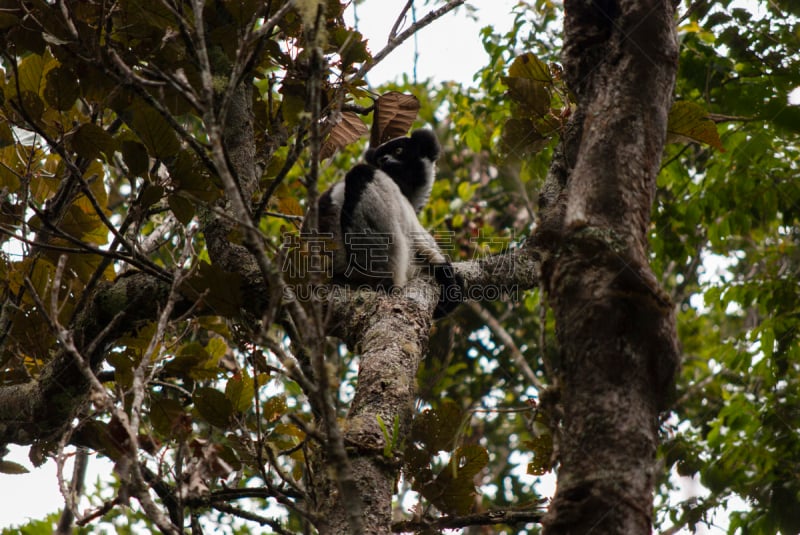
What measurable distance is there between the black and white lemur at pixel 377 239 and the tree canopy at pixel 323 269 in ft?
0.83

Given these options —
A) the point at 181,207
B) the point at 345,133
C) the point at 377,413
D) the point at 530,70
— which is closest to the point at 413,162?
the point at 345,133

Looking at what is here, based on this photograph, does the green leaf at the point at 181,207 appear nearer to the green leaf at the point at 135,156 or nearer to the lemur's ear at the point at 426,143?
the green leaf at the point at 135,156

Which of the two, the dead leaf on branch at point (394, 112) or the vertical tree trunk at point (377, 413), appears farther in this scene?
the dead leaf on branch at point (394, 112)

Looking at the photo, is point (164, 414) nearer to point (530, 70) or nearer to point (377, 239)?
point (377, 239)

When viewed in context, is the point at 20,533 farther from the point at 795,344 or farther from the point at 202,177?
the point at 795,344

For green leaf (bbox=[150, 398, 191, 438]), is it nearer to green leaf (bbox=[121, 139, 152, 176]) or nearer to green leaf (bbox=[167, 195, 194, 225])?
green leaf (bbox=[167, 195, 194, 225])

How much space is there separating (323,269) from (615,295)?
1.44m

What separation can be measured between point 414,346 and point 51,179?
226 cm

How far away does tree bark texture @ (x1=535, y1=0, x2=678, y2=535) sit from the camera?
45.1 inches

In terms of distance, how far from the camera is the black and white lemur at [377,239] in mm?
4227

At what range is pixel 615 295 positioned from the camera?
4.08 feet

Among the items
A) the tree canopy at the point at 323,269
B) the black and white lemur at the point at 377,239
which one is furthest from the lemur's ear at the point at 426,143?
the black and white lemur at the point at 377,239

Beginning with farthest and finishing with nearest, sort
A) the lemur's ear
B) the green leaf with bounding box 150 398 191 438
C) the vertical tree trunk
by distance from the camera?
the lemur's ear
the green leaf with bounding box 150 398 191 438
the vertical tree trunk

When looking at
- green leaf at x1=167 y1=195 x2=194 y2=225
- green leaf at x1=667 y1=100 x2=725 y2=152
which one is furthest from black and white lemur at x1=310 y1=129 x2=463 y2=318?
green leaf at x1=667 y1=100 x2=725 y2=152
